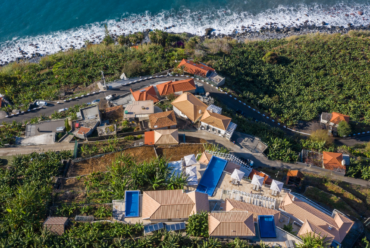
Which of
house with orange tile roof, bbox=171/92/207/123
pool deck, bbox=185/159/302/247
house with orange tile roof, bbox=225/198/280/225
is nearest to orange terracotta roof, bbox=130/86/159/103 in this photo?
house with orange tile roof, bbox=171/92/207/123

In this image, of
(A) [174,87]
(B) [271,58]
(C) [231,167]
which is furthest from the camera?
(B) [271,58]

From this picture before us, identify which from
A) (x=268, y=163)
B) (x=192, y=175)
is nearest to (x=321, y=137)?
(x=268, y=163)

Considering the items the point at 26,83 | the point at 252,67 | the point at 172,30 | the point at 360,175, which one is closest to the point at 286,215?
the point at 360,175

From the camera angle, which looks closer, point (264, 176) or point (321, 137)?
point (264, 176)

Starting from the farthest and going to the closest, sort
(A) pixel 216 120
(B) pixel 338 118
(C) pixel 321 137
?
(B) pixel 338 118 < (C) pixel 321 137 < (A) pixel 216 120

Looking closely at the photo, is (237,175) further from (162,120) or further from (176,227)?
(162,120)

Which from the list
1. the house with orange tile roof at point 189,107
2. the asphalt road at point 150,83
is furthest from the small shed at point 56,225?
the asphalt road at point 150,83
